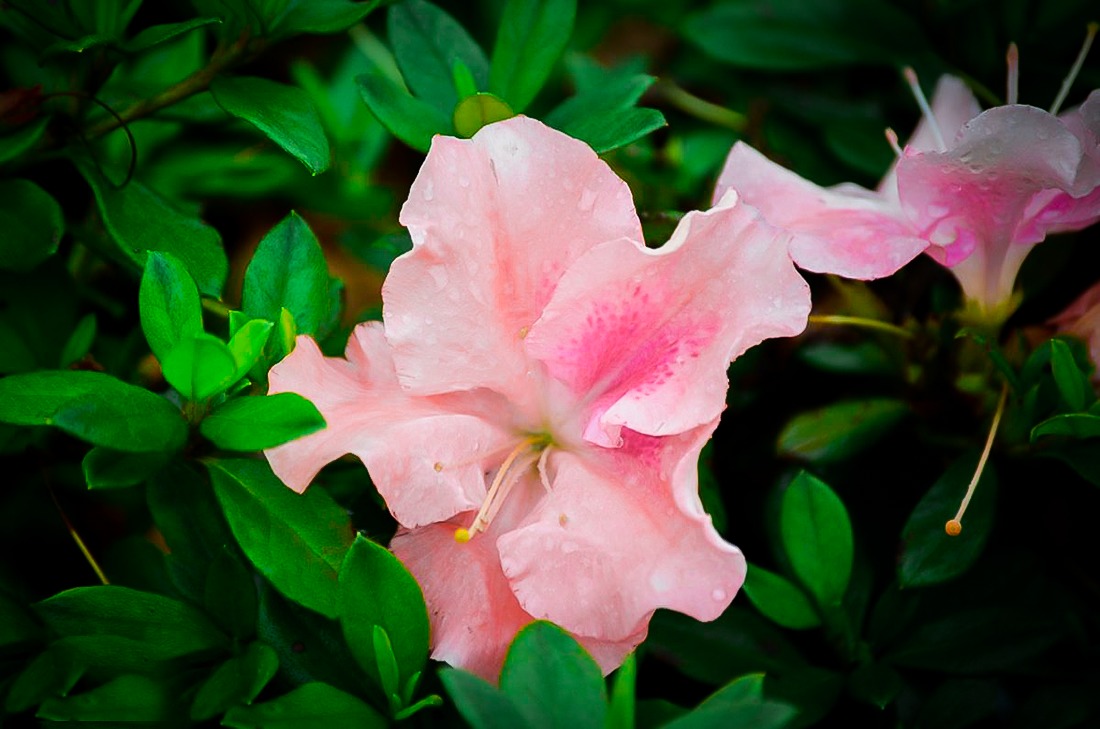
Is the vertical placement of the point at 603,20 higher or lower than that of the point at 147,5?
lower

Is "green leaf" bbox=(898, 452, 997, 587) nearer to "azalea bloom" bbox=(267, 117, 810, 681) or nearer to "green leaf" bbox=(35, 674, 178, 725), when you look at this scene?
"azalea bloom" bbox=(267, 117, 810, 681)

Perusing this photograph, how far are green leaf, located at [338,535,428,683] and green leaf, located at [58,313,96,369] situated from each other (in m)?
0.42

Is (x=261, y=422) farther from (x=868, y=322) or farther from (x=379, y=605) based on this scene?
(x=868, y=322)

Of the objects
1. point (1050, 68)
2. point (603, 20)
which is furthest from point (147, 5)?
point (1050, 68)

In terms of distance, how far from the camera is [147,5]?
5.48 feet

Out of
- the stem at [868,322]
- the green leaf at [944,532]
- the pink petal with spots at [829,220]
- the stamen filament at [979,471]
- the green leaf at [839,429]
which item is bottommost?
the green leaf at [944,532]

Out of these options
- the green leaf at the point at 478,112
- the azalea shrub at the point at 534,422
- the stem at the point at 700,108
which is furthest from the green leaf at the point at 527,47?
the stem at the point at 700,108

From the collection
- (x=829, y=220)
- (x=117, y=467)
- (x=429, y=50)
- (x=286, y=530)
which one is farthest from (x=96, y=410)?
(x=829, y=220)

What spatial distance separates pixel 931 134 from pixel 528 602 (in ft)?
2.49

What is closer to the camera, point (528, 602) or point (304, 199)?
point (528, 602)

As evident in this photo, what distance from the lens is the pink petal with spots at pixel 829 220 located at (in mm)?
957

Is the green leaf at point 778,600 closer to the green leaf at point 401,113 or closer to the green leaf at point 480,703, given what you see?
the green leaf at point 480,703

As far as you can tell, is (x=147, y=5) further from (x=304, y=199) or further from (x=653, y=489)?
(x=653, y=489)

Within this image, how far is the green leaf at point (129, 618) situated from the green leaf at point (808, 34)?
1.07 metres
